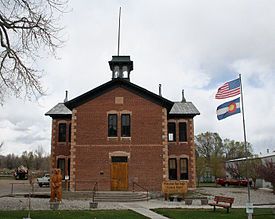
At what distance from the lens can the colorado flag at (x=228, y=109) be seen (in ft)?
61.3

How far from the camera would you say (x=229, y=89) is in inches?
752

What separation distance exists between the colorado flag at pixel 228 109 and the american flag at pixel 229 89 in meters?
0.37

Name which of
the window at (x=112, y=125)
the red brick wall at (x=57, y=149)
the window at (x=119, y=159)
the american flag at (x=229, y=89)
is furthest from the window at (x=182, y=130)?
the american flag at (x=229, y=89)

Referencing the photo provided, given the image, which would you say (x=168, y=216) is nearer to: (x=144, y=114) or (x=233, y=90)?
(x=233, y=90)

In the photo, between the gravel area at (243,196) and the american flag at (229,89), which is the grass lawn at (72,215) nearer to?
the american flag at (229,89)

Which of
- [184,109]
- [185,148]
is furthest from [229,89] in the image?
[184,109]

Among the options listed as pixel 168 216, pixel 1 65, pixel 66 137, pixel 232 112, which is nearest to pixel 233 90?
pixel 232 112

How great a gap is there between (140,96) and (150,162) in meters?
5.53

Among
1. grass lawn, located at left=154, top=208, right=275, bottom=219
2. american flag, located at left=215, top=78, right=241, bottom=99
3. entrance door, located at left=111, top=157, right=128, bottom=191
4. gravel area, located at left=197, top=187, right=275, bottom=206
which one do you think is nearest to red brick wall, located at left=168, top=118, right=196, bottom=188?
gravel area, located at left=197, top=187, right=275, bottom=206

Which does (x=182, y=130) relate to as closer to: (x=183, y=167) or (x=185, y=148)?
(x=185, y=148)

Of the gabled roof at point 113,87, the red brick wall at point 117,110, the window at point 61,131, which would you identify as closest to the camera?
the red brick wall at point 117,110

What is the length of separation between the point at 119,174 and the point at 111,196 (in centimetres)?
305

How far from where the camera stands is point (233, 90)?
1889 cm

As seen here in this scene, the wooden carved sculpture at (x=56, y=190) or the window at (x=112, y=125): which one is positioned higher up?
the window at (x=112, y=125)
